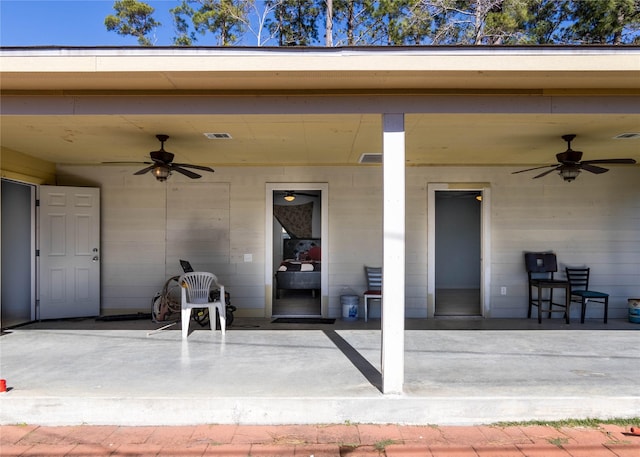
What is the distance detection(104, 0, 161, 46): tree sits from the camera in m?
12.5

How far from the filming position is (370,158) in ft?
19.6

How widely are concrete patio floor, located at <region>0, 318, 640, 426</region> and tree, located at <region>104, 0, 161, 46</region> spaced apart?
33.3ft

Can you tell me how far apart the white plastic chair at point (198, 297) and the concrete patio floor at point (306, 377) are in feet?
0.64

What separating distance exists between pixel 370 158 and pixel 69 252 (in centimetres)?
432

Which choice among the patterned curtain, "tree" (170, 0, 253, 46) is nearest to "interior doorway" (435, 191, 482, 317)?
the patterned curtain

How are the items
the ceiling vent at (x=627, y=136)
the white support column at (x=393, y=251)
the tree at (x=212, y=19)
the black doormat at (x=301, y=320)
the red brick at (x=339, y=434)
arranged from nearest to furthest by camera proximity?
the red brick at (x=339, y=434)
the white support column at (x=393, y=251)
the ceiling vent at (x=627, y=136)
the black doormat at (x=301, y=320)
the tree at (x=212, y=19)

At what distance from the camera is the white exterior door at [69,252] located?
6.04 m

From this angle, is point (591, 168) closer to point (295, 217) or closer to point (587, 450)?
point (587, 450)

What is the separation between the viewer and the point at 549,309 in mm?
6289

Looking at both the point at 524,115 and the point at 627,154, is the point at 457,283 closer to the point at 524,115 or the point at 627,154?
the point at 627,154

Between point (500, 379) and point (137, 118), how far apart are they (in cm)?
370

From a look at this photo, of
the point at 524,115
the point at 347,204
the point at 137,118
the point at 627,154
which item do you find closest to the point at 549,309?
the point at 627,154

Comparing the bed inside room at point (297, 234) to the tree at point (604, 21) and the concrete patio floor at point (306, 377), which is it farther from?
the tree at point (604, 21)

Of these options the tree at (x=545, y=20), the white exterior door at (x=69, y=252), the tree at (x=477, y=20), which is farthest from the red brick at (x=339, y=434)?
the tree at (x=545, y=20)
